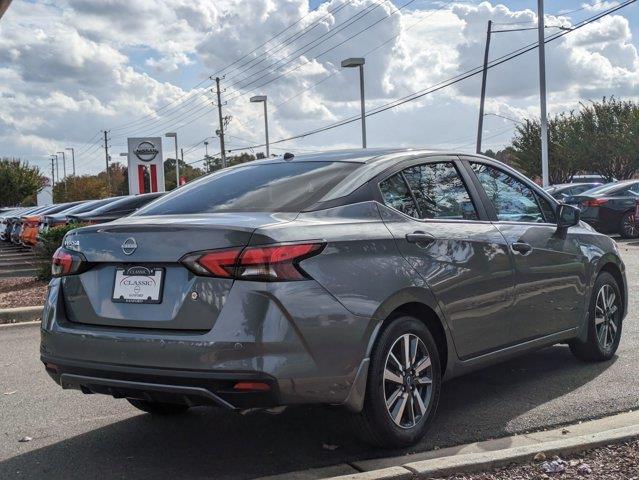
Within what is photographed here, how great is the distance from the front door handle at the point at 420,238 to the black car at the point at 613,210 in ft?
50.8

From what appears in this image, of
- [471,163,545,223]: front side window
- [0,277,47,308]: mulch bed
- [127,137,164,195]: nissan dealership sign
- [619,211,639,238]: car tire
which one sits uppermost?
[127,137,164,195]: nissan dealership sign

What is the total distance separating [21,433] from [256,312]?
85.0 inches

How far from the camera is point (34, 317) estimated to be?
967cm

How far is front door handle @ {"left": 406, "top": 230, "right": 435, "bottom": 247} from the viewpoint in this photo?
4.35m

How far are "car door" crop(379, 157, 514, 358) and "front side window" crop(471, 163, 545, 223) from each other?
0.75ft

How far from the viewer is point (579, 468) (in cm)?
389

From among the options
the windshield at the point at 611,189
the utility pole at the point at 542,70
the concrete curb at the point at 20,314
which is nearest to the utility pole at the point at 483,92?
the utility pole at the point at 542,70

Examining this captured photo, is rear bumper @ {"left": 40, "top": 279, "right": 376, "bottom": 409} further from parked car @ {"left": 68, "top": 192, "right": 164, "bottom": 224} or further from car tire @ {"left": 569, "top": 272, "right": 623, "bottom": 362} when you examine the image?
parked car @ {"left": 68, "top": 192, "right": 164, "bottom": 224}

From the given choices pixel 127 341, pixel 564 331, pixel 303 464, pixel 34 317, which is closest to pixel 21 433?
pixel 127 341

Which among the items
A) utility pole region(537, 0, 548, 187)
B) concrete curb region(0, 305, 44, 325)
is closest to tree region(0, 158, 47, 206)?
utility pole region(537, 0, 548, 187)

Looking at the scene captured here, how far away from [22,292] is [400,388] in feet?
28.9

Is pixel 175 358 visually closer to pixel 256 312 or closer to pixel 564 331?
pixel 256 312

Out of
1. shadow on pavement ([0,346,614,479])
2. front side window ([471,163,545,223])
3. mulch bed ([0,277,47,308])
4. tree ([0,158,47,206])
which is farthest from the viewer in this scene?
tree ([0,158,47,206])

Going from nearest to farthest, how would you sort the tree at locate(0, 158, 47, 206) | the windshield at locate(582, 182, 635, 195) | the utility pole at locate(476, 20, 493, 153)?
the windshield at locate(582, 182, 635, 195)
the utility pole at locate(476, 20, 493, 153)
the tree at locate(0, 158, 47, 206)
